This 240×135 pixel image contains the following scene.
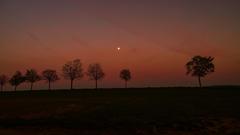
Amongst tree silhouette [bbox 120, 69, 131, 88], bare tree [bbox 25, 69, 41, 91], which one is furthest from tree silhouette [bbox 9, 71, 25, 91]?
tree silhouette [bbox 120, 69, 131, 88]

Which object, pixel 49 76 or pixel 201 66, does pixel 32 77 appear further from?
pixel 201 66

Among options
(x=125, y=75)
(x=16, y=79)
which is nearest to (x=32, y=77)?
(x=16, y=79)

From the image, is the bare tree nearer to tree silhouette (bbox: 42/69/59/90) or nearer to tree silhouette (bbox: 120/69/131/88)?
tree silhouette (bbox: 42/69/59/90)

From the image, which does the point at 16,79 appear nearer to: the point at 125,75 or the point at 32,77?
the point at 32,77

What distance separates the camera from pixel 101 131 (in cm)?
1853

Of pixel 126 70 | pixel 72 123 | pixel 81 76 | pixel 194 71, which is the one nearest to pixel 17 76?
pixel 81 76

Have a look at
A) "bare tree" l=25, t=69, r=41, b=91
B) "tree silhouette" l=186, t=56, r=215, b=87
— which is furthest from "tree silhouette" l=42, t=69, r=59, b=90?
"tree silhouette" l=186, t=56, r=215, b=87

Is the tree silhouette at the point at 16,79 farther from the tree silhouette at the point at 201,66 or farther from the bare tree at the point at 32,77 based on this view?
the tree silhouette at the point at 201,66

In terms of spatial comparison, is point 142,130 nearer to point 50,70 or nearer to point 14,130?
point 14,130

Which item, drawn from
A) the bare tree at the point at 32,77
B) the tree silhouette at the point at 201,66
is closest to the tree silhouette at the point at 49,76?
the bare tree at the point at 32,77

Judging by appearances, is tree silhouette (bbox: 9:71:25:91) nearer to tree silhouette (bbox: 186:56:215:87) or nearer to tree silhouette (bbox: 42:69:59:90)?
tree silhouette (bbox: 42:69:59:90)

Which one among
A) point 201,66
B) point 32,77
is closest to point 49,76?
point 32,77

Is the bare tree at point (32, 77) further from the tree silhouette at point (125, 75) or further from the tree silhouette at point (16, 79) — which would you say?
the tree silhouette at point (125, 75)

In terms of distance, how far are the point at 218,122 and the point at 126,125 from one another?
8.37 meters
